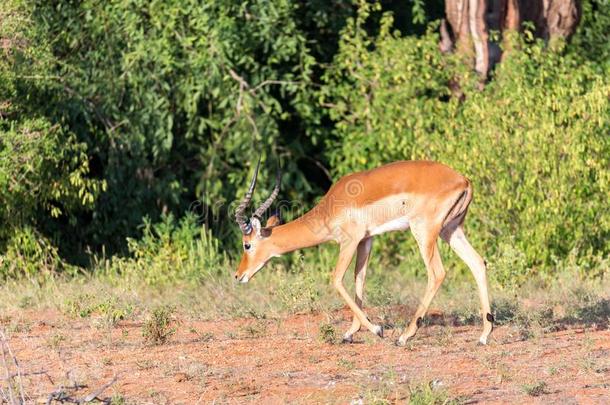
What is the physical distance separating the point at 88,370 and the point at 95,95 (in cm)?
Answer: 622

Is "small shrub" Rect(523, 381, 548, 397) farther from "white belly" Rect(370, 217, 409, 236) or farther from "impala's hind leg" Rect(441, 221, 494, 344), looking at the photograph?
"white belly" Rect(370, 217, 409, 236)

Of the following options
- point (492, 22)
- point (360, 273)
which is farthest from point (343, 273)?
point (492, 22)

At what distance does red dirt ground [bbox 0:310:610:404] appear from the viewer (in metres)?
6.07

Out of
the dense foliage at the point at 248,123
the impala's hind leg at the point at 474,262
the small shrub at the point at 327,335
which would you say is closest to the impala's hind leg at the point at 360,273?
the small shrub at the point at 327,335

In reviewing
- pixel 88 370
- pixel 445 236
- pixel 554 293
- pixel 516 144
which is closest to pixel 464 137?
pixel 516 144

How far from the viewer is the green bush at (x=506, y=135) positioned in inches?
427

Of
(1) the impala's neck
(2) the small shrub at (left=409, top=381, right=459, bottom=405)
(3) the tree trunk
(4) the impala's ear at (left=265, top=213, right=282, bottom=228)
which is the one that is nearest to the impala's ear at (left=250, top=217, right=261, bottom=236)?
(1) the impala's neck

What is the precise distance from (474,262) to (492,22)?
558 cm

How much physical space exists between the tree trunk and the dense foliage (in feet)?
1.13

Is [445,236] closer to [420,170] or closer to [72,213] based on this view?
[420,170]

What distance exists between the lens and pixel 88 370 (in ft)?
22.3

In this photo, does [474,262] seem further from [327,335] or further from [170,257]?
[170,257]

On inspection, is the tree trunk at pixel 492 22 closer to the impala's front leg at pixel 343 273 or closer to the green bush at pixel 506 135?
the green bush at pixel 506 135

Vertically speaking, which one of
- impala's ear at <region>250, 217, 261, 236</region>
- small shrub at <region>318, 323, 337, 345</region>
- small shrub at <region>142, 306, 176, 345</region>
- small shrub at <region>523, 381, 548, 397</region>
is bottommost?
small shrub at <region>318, 323, 337, 345</region>
